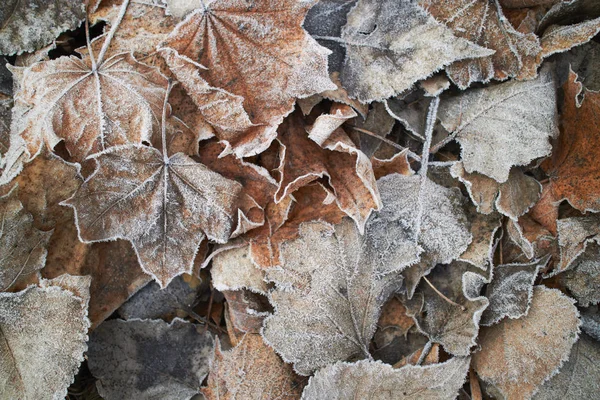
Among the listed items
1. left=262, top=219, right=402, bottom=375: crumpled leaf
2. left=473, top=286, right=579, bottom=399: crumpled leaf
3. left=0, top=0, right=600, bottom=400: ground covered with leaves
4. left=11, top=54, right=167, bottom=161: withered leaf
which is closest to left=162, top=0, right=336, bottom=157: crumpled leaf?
left=0, top=0, right=600, bottom=400: ground covered with leaves

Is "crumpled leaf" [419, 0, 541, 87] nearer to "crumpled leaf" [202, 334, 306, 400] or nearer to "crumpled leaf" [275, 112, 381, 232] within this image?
"crumpled leaf" [275, 112, 381, 232]

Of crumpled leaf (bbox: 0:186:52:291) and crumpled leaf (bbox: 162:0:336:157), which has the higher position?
crumpled leaf (bbox: 162:0:336:157)

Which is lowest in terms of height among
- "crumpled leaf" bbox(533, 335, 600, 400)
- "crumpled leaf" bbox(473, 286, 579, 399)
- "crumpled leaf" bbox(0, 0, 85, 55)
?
"crumpled leaf" bbox(533, 335, 600, 400)

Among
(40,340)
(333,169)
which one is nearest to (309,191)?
(333,169)

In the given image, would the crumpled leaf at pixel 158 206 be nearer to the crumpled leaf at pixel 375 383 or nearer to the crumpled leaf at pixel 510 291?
the crumpled leaf at pixel 375 383

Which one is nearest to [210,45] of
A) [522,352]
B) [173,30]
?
[173,30]

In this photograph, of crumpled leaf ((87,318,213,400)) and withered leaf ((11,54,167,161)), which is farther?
crumpled leaf ((87,318,213,400))

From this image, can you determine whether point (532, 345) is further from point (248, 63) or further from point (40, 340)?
point (40, 340)
